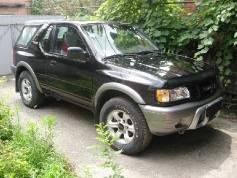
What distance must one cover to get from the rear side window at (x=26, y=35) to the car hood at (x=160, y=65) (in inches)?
88.5

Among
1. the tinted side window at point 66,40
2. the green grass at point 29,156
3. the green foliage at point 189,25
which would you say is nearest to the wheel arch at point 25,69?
the tinted side window at point 66,40

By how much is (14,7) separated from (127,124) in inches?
629

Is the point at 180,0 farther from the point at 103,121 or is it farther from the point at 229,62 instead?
the point at 103,121

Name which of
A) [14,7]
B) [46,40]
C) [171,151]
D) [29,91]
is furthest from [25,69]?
[14,7]

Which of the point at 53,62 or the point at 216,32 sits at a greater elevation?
the point at 216,32

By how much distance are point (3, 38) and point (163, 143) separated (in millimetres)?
7504

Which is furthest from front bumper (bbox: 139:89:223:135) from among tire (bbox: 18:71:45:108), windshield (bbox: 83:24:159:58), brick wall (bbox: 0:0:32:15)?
brick wall (bbox: 0:0:32:15)

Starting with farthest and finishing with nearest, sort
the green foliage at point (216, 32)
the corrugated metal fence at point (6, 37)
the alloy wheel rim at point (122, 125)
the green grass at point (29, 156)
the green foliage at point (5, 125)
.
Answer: the corrugated metal fence at point (6, 37) → the green foliage at point (216, 32) → the green foliage at point (5, 125) → the alloy wheel rim at point (122, 125) → the green grass at point (29, 156)

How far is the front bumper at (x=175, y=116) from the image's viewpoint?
10.9 feet

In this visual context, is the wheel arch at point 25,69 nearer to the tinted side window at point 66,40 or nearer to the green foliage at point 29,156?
the tinted side window at point 66,40

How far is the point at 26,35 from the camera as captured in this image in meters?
5.63

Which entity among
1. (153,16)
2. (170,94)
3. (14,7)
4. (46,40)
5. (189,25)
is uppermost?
(14,7)

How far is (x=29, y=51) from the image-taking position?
5375 millimetres

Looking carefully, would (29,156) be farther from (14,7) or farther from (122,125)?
(14,7)
